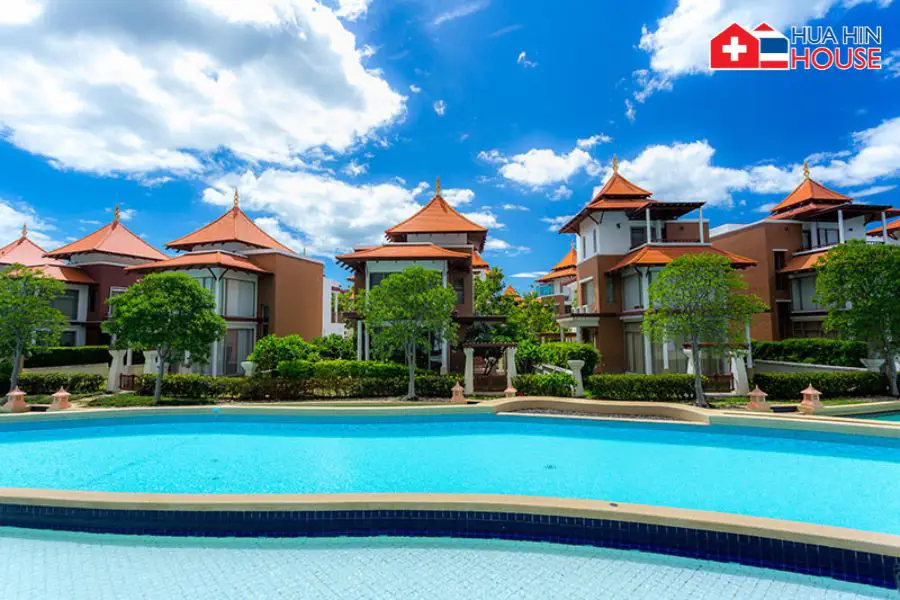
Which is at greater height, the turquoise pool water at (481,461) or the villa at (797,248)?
the villa at (797,248)

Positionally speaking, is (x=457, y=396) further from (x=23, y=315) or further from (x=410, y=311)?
(x=23, y=315)

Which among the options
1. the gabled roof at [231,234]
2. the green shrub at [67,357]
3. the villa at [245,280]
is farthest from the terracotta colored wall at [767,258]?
the green shrub at [67,357]

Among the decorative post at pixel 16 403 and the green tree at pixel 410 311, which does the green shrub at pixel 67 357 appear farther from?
the green tree at pixel 410 311

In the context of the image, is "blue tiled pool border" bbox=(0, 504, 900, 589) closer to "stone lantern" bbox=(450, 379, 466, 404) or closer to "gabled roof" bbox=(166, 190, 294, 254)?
"stone lantern" bbox=(450, 379, 466, 404)

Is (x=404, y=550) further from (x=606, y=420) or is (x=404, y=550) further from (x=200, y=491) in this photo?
(x=606, y=420)

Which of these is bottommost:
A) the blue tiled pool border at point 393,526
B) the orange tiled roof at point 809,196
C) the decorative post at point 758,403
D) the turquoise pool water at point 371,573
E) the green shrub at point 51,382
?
the turquoise pool water at point 371,573

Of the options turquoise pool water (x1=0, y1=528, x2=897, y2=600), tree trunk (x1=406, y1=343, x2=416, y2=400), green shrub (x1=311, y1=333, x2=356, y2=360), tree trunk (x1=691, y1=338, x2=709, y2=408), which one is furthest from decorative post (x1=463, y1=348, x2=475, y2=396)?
turquoise pool water (x1=0, y1=528, x2=897, y2=600)

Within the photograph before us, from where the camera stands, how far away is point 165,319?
595 inches

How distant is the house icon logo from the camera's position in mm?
14047

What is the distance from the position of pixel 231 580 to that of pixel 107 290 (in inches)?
1207

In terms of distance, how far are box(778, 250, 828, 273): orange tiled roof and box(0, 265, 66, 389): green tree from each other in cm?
3573

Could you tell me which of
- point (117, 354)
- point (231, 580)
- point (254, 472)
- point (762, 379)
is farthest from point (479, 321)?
point (231, 580)

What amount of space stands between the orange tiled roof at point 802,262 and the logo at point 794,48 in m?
13.4

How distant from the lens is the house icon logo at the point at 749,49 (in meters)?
14.0
